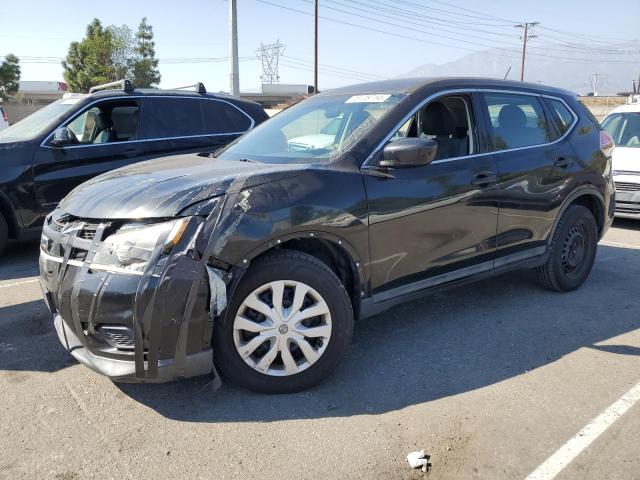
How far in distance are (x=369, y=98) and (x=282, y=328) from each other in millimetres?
1875

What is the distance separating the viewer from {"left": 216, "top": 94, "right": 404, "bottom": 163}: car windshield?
11.7ft

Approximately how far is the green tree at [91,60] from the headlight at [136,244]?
151 ft

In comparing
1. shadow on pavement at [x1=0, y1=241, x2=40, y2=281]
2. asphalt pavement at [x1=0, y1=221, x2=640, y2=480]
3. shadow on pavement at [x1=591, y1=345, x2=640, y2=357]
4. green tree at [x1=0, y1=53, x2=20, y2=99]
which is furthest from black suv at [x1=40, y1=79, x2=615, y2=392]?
green tree at [x1=0, y1=53, x2=20, y2=99]

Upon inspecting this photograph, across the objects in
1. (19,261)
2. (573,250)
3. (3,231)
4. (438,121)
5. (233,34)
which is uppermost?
(233,34)

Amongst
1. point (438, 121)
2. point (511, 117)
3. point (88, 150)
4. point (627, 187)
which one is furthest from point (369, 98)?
point (627, 187)

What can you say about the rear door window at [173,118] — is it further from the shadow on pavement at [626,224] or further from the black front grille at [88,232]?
the shadow on pavement at [626,224]

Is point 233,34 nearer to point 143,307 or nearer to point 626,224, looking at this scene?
point 626,224

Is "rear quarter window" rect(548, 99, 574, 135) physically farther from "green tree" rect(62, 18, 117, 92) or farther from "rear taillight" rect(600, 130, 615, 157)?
"green tree" rect(62, 18, 117, 92)

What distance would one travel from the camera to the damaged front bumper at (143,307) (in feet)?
8.73

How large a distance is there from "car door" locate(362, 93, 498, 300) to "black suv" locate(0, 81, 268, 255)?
364 centimetres

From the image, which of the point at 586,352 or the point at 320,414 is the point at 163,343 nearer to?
the point at 320,414

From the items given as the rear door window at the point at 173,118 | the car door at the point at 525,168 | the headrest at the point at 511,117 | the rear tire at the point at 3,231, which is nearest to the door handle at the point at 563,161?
the car door at the point at 525,168

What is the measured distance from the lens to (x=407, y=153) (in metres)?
3.34

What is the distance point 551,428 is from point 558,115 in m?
3.00
